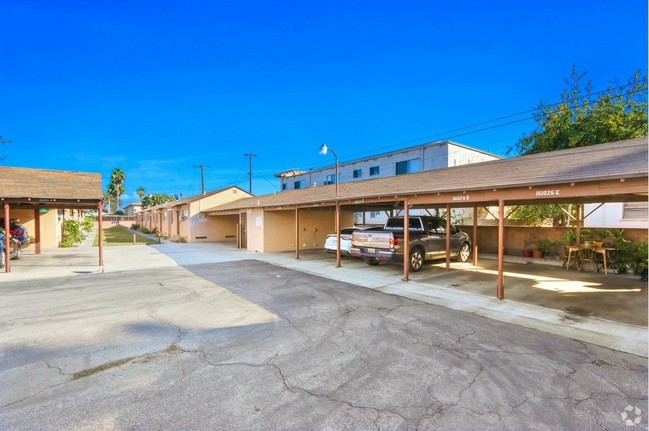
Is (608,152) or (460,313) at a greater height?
(608,152)

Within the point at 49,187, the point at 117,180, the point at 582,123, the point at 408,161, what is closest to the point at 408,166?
the point at 408,161

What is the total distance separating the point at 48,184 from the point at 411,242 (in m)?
14.5

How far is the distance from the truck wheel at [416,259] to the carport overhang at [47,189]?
12171 mm

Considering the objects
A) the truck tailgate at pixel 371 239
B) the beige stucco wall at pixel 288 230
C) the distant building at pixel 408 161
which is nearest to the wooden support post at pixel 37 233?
the beige stucco wall at pixel 288 230

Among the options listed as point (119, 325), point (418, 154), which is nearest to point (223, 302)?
point (119, 325)

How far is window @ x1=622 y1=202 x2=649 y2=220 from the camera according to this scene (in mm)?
14180

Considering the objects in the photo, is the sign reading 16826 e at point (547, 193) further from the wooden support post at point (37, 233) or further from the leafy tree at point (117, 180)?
the leafy tree at point (117, 180)

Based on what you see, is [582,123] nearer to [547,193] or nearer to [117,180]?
[547,193]

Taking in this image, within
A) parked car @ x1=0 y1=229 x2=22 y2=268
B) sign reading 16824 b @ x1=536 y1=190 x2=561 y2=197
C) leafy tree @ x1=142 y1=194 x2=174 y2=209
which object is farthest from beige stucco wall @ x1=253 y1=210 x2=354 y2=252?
leafy tree @ x1=142 y1=194 x2=174 y2=209

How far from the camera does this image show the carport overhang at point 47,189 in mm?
11188

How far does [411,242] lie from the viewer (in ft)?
36.2

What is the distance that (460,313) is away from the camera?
649cm

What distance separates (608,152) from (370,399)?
854 centimetres

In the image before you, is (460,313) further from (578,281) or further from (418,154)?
(418,154)
